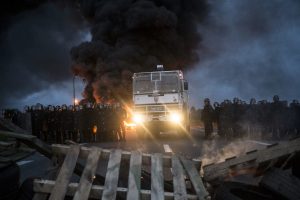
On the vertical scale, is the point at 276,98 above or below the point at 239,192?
above

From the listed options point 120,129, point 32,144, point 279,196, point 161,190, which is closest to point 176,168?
point 161,190

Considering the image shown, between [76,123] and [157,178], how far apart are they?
13.8m

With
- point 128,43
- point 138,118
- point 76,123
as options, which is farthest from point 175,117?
point 128,43

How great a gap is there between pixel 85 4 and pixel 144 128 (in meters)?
30.3

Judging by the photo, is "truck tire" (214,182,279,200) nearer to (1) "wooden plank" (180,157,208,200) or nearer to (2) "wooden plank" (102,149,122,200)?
(1) "wooden plank" (180,157,208,200)

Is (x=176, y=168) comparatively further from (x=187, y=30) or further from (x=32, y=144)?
(x=187, y=30)

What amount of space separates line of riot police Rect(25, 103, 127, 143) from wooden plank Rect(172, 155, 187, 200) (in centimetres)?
1355

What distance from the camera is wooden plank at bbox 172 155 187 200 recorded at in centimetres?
371

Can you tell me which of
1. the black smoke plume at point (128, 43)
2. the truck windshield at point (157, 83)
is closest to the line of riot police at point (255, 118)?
the truck windshield at point (157, 83)

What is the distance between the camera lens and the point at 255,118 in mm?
17703

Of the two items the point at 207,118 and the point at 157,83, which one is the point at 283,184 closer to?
the point at 207,118

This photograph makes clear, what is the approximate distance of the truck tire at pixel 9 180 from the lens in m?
3.70

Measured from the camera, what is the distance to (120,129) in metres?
17.9

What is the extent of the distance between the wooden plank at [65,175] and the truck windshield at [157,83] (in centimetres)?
1450
